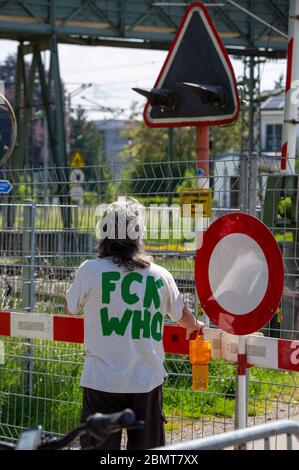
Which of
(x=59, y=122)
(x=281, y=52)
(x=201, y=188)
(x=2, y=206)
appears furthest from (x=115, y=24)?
(x=201, y=188)

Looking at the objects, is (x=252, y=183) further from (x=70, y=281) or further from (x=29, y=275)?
(x=29, y=275)

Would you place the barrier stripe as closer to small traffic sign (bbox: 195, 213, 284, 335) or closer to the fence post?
the fence post

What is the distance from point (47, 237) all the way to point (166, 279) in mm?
2830

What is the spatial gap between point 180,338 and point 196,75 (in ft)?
6.21

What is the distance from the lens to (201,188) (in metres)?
6.32

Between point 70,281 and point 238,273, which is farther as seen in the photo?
point 70,281

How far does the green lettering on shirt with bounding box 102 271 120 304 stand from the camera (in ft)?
17.0

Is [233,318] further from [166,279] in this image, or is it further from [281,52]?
[281,52]

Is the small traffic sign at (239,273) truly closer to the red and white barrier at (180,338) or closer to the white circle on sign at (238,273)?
the white circle on sign at (238,273)

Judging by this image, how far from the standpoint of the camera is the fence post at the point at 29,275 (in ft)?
25.3

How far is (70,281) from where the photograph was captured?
24.6ft

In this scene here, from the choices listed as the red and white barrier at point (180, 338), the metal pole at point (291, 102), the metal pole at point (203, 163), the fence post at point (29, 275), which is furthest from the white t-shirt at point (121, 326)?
the metal pole at point (291, 102)

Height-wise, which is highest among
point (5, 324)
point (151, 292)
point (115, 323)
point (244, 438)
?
point (151, 292)

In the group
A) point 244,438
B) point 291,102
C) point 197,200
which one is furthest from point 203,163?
point 244,438
